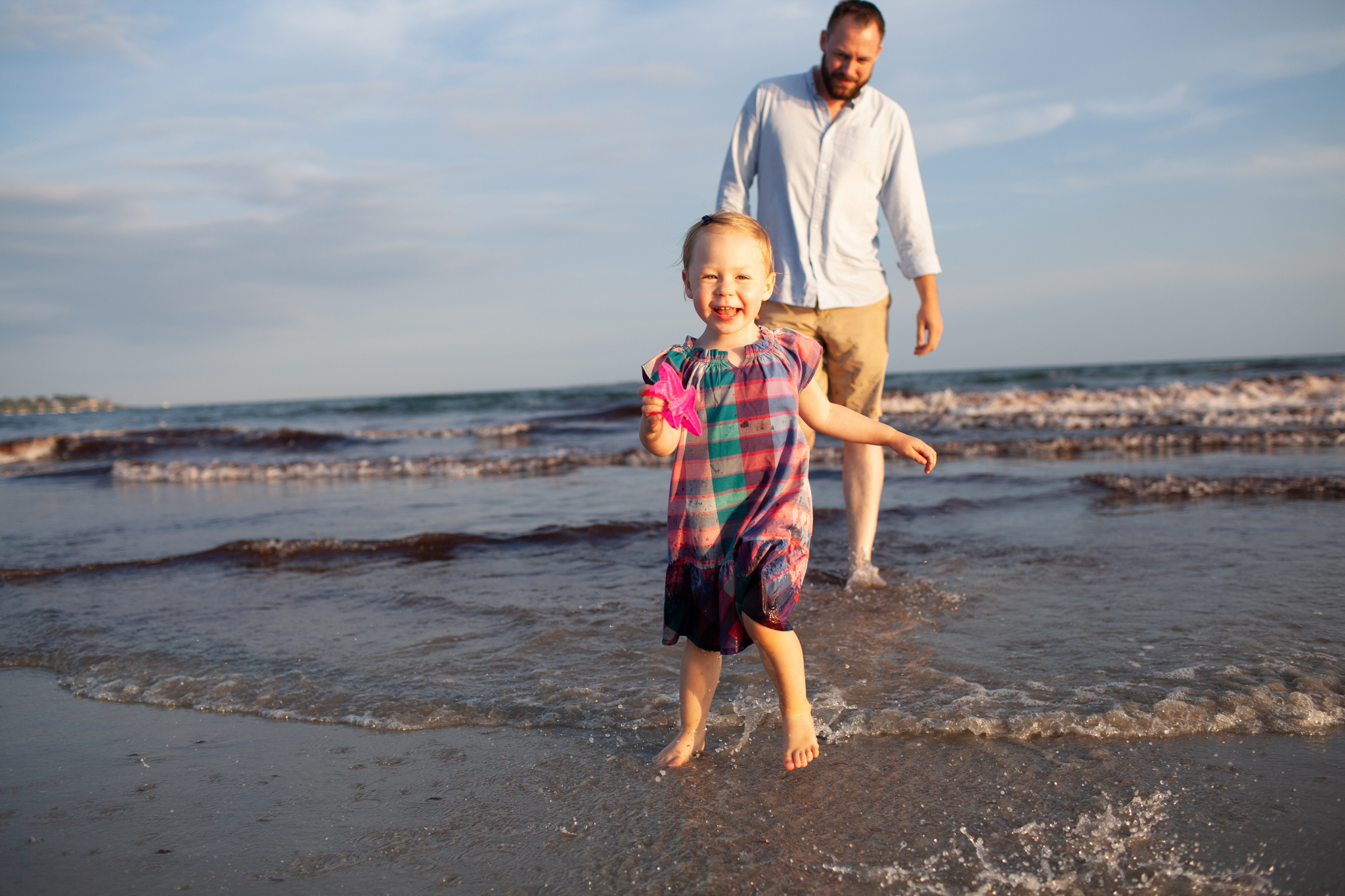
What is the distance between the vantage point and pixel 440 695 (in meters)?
2.48

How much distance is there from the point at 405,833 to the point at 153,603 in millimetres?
2790

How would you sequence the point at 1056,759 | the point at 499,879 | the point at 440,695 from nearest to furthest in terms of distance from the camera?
the point at 499,879 → the point at 1056,759 → the point at 440,695

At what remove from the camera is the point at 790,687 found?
1.98 meters

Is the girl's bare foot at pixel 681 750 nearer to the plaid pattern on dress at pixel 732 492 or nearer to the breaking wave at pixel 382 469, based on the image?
the plaid pattern on dress at pixel 732 492

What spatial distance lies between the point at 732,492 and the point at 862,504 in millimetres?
1776

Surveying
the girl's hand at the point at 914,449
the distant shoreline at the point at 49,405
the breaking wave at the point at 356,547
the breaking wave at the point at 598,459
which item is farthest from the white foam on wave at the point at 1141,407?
the distant shoreline at the point at 49,405

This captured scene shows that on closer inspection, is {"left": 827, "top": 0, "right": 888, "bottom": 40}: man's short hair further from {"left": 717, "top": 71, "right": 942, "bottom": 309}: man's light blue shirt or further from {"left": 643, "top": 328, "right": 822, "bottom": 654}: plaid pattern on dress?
{"left": 643, "top": 328, "right": 822, "bottom": 654}: plaid pattern on dress

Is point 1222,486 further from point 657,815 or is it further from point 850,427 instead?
point 657,815

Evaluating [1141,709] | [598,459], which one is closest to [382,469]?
[598,459]

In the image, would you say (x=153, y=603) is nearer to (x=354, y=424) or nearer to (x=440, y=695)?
(x=440, y=695)

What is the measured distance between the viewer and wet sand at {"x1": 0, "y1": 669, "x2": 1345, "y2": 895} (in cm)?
150

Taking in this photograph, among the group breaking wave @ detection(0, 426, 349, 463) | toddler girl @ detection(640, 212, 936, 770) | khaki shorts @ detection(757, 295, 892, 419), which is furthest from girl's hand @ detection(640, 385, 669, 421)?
breaking wave @ detection(0, 426, 349, 463)

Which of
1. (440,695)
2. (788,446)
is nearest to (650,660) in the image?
(440,695)

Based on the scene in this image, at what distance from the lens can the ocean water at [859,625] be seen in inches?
74.1
